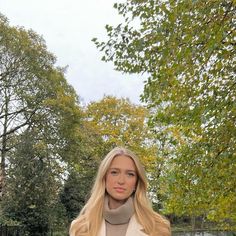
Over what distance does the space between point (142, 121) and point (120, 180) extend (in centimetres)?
3293

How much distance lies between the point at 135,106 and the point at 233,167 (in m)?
27.5

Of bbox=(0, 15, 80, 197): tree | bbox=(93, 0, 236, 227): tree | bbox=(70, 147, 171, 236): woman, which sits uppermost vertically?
bbox=(0, 15, 80, 197): tree

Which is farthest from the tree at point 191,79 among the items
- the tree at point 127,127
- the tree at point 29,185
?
the tree at point 127,127

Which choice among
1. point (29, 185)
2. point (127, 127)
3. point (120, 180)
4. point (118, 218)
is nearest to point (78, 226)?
point (118, 218)

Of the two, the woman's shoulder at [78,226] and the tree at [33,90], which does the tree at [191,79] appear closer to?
the woman's shoulder at [78,226]

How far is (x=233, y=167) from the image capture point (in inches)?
340

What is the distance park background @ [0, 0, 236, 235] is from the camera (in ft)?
27.3

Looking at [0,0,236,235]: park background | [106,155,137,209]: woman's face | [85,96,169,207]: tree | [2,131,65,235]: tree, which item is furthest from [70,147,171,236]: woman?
[85,96,169,207]: tree

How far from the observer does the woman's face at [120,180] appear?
2.55m

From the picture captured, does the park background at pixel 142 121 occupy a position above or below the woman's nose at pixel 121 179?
above

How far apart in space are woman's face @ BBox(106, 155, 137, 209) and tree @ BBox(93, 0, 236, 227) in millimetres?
5269

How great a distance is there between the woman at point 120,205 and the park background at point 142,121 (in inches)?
193

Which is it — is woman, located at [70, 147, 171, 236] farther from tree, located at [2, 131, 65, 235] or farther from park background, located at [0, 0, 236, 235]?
tree, located at [2, 131, 65, 235]

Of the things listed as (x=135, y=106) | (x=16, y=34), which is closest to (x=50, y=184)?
(x=16, y=34)
